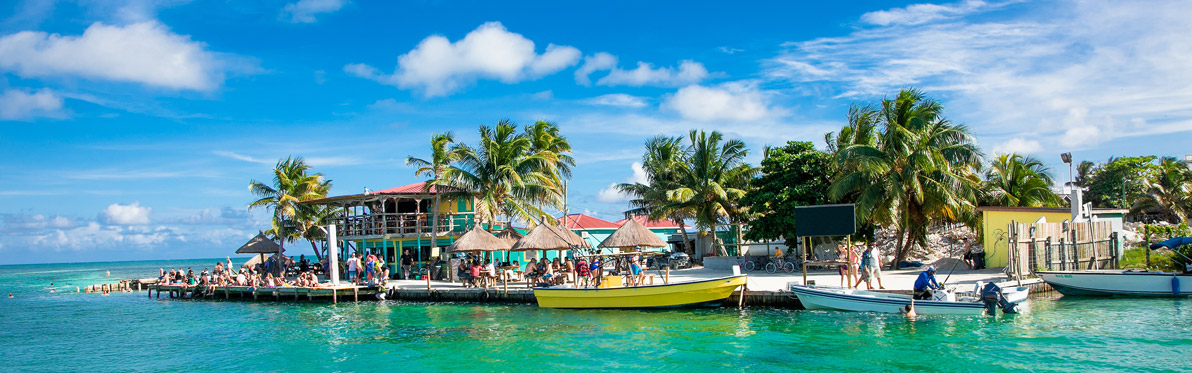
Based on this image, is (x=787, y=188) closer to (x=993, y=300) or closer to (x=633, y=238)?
(x=633, y=238)

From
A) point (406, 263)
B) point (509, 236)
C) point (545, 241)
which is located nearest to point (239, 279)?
point (406, 263)

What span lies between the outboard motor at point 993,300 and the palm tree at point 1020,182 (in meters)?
14.8

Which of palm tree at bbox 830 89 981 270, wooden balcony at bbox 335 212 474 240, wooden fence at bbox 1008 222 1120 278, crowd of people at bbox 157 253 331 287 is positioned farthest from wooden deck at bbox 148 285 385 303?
wooden fence at bbox 1008 222 1120 278

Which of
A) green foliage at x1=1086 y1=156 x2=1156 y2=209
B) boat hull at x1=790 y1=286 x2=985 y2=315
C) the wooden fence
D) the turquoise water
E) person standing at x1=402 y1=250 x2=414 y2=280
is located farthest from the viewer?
green foliage at x1=1086 y1=156 x2=1156 y2=209

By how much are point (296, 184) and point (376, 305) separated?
16.0 meters

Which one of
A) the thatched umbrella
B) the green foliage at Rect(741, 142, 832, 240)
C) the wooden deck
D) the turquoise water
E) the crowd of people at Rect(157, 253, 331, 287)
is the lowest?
the turquoise water

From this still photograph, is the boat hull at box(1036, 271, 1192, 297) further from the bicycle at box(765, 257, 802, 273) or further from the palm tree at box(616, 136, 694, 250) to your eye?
the palm tree at box(616, 136, 694, 250)

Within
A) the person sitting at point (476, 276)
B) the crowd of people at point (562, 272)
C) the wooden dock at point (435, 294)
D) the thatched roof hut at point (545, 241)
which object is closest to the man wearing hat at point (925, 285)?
the wooden dock at point (435, 294)

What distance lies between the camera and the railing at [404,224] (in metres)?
30.9

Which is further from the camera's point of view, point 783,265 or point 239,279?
point 239,279

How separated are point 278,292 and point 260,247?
770 cm

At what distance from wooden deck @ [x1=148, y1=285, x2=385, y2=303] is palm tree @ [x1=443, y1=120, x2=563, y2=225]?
17.8ft

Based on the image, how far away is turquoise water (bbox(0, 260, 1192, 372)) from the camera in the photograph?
44.7 ft

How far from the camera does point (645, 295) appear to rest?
20.9 metres
